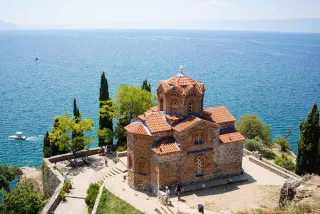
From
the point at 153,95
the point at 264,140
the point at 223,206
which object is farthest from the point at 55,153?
the point at 264,140

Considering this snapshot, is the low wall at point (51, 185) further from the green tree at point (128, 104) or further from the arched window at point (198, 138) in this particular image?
the arched window at point (198, 138)

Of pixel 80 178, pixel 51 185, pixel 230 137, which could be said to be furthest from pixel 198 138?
pixel 51 185

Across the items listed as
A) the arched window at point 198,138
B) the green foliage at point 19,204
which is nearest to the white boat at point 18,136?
the green foliage at point 19,204

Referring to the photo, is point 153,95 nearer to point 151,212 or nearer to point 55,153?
point 55,153

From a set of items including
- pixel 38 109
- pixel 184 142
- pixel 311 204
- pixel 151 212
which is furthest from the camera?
pixel 38 109

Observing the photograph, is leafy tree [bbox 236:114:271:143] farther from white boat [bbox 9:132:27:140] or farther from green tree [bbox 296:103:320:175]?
white boat [bbox 9:132:27:140]

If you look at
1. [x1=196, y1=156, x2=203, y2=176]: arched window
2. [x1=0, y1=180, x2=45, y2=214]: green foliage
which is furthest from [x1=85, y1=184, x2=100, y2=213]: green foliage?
[x1=196, y1=156, x2=203, y2=176]: arched window
